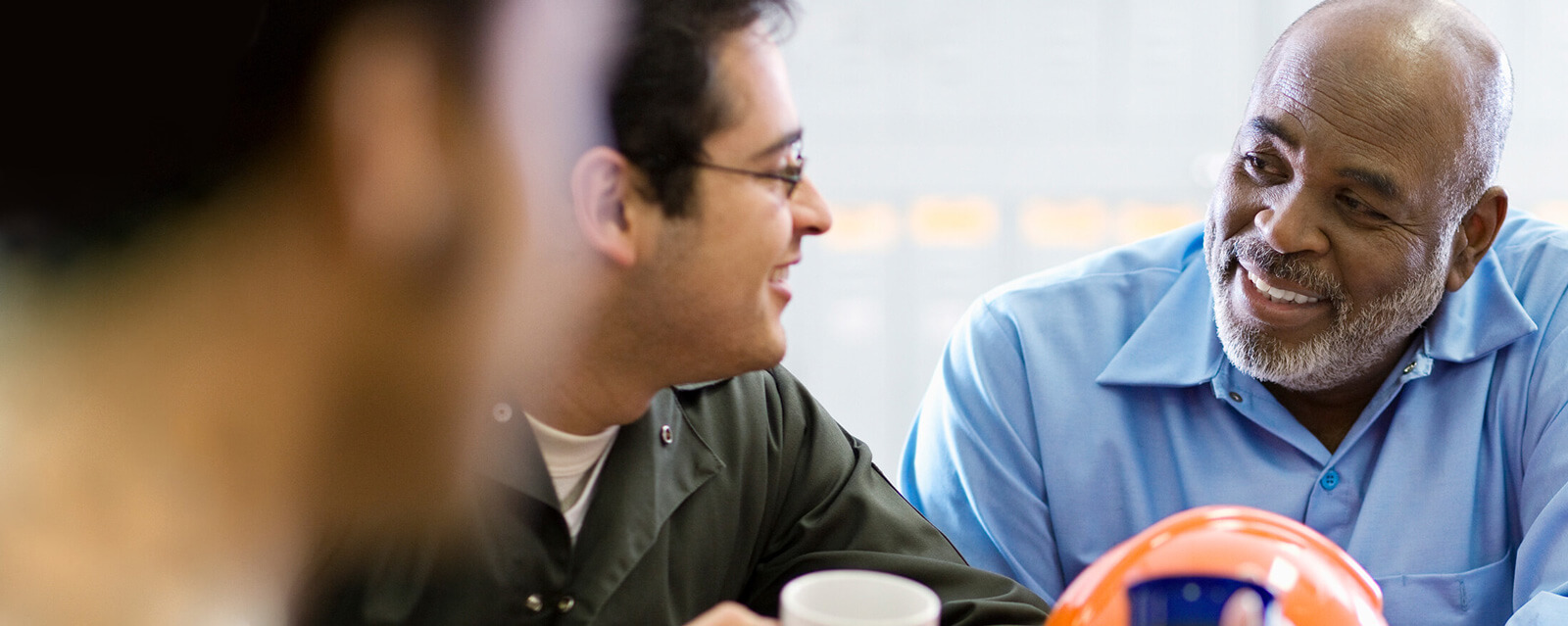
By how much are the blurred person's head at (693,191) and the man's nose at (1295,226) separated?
2.36 feet

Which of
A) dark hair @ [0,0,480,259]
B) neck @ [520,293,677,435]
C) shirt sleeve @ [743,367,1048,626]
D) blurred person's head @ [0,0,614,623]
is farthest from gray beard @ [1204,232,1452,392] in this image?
dark hair @ [0,0,480,259]

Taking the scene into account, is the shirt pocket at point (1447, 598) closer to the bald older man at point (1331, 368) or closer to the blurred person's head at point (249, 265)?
the bald older man at point (1331, 368)

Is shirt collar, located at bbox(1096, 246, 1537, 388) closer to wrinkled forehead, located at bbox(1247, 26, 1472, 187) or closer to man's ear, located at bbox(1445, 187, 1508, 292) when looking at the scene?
man's ear, located at bbox(1445, 187, 1508, 292)

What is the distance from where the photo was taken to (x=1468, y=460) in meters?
1.67

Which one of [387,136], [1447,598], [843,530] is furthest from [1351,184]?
[387,136]

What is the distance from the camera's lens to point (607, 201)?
3.83ft

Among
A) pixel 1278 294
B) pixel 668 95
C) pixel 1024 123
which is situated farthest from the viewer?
pixel 1024 123

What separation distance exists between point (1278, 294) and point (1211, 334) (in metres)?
0.13

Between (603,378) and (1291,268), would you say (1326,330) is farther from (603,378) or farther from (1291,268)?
(603,378)

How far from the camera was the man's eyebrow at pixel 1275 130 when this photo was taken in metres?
1.65

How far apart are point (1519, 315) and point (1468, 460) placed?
214mm

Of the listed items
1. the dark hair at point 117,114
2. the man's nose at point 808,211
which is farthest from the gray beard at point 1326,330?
the dark hair at point 117,114

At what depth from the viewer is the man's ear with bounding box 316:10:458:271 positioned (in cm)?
105

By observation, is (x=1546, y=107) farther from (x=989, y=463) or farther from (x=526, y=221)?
(x=526, y=221)
